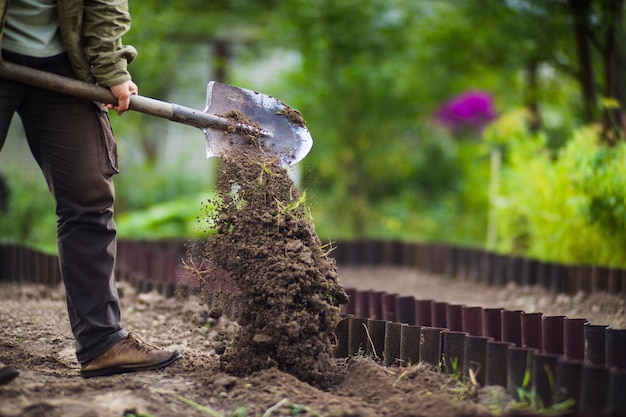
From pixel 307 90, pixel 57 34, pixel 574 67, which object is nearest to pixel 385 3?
pixel 307 90

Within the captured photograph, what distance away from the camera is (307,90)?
8430 millimetres

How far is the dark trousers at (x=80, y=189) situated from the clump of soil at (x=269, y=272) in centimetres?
41

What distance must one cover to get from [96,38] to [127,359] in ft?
4.34

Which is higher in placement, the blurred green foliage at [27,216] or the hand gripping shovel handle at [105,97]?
the hand gripping shovel handle at [105,97]

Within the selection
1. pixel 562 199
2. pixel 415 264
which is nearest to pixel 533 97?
pixel 415 264

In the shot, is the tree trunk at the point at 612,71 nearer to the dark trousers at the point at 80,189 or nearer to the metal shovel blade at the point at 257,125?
the metal shovel blade at the point at 257,125

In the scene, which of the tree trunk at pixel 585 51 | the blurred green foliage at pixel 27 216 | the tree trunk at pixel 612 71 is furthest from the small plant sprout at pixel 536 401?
the blurred green foliage at pixel 27 216

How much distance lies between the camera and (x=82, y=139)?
301 cm

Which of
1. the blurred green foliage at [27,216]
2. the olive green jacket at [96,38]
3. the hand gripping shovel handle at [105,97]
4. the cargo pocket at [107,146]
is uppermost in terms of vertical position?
the olive green jacket at [96,38]

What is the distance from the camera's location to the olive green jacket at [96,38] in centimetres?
292

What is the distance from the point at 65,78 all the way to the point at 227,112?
77cm

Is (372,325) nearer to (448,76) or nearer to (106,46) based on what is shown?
(106,46)

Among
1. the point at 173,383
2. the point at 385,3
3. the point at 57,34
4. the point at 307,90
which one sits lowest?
the point at 173,383

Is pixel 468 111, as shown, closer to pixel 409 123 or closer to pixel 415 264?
pixel 409 123
